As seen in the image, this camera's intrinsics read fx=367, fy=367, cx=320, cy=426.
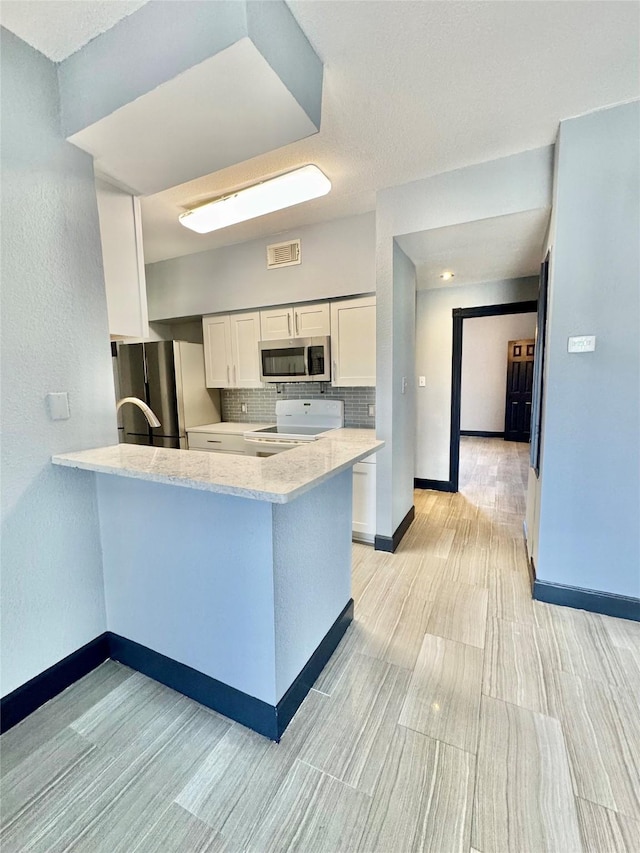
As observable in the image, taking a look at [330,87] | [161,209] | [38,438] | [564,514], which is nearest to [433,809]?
[564,514]

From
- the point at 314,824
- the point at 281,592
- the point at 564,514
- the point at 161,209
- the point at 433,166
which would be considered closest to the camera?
the point at 314,824

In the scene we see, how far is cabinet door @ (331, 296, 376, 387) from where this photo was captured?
3.13m

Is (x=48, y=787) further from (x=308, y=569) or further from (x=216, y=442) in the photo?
(x=216, y=442)

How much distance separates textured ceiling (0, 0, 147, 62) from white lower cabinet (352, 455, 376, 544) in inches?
102

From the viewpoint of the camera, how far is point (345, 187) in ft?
8.51

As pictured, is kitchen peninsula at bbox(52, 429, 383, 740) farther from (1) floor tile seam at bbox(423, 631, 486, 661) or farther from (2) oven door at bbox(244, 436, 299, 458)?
(2) oven door at bbox(244, 436, 299, 458)

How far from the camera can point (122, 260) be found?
1.88 meters

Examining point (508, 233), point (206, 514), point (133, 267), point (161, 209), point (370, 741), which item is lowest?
point (370, 741)

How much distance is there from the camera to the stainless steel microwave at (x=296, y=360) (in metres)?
3.30

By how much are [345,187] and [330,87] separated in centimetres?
92

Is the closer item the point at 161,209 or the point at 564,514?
the point at 564,514

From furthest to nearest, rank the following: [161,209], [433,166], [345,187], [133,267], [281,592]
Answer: [161,209] → [345,187] → [433,166] → [133,267] → [281,592]

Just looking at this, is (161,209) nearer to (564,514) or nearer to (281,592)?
(281,592)

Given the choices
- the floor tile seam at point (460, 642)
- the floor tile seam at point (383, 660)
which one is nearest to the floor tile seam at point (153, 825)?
the floor tile seam at point (383, 660)
